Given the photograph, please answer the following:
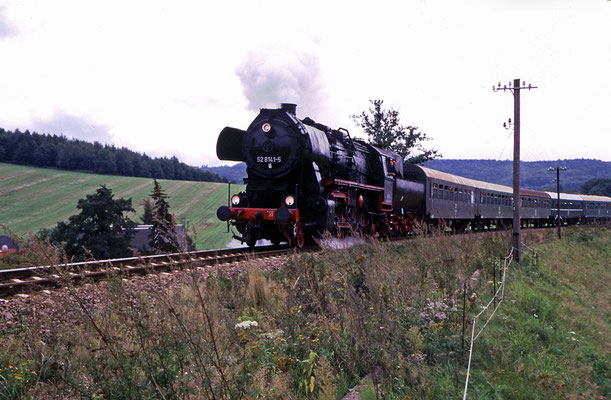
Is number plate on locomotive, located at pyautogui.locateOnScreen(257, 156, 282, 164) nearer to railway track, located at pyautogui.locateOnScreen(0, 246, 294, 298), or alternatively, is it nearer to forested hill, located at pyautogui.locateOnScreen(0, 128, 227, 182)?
railway track, located at pyautogui.locateOnScreen(0, 246, 294, 298)

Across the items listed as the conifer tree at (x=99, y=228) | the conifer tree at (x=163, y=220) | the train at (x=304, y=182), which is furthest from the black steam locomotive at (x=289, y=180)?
the conifer tree at (x=99, y=228)

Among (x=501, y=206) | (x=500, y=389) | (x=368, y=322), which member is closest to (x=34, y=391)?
(x=368, y=322)

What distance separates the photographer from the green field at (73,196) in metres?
52.8

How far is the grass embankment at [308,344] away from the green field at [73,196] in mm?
39855

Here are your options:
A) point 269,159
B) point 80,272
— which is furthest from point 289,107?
point 80,272

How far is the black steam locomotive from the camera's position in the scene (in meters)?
13.4

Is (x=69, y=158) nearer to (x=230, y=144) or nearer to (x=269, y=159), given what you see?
(x=230, y=144)

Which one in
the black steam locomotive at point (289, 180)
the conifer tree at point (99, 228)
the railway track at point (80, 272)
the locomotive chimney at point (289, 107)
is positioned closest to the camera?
the railway track at point (80, 272)

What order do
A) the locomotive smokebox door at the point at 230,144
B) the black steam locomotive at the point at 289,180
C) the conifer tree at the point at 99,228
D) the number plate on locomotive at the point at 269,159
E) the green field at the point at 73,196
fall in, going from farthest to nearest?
the green field at the point at 73,196 < the conifer tree at the point at 99,228 < the locomotive smokebox door at the point at 230,144 < the number plate on locomotive at the point at 269,159 < the black steam locomotive at the point at 289,180

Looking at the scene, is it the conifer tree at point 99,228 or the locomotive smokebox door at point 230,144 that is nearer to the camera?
the locomotive smokebox door at point 230,144

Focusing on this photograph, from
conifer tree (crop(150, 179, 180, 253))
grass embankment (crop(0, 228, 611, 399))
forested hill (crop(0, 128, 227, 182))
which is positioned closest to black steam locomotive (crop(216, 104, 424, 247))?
grass embankment (crop(0, 228, 611, 399))

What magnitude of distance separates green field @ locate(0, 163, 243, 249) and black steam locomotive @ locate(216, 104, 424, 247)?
3277 centimetres

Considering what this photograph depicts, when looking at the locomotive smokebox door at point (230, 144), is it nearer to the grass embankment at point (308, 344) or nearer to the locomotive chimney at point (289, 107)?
the locomotive chimney at point (289, 107)

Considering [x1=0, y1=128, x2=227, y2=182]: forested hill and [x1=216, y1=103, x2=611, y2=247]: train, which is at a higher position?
[x1=0, y1=128, x2=227, y2=182]: forested hill
